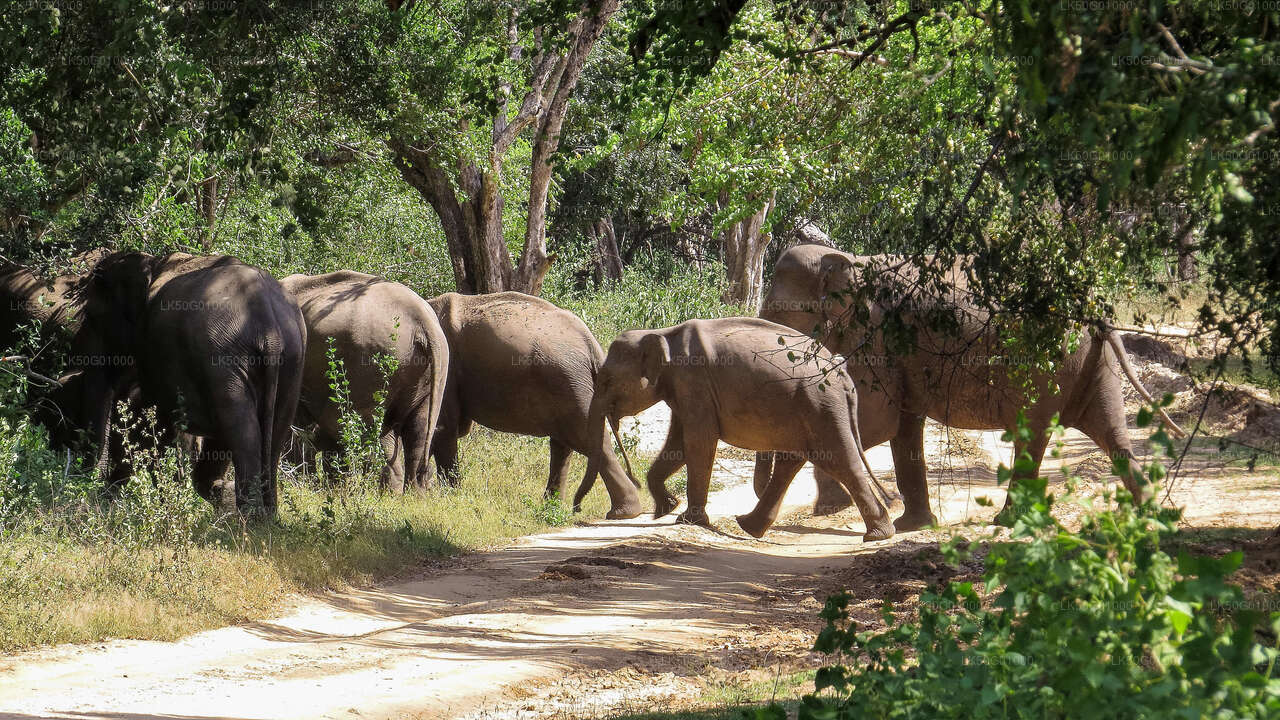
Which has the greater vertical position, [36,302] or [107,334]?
[36,302]

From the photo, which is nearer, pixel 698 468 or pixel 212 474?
pixel 212 474

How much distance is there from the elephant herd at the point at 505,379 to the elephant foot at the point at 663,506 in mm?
20

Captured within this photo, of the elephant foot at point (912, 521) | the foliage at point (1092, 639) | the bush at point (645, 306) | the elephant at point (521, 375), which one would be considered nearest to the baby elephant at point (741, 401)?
the elephant foot at point (912, 521)

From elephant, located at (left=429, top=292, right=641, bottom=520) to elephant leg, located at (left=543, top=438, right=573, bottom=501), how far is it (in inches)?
0.4

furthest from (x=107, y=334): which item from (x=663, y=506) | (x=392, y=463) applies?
(x=663, y=506)

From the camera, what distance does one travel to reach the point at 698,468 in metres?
12.3

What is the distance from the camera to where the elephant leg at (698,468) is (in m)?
12.2

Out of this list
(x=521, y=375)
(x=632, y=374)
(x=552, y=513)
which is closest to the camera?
(x=632, y=374)

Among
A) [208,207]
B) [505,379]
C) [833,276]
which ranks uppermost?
[208,207]

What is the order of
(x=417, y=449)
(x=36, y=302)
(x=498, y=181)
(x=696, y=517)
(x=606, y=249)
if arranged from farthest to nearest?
(x=606, y=249) → (x=498, y=181) → (x=417, y=449) → (x=696, y=517) → (x=36, y=302)

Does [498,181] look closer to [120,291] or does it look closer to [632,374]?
[632,374]

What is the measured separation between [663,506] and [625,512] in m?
0.40

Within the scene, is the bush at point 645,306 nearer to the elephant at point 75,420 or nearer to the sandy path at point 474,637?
the sandy path at point 474,637

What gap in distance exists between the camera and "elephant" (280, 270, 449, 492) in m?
13.0
